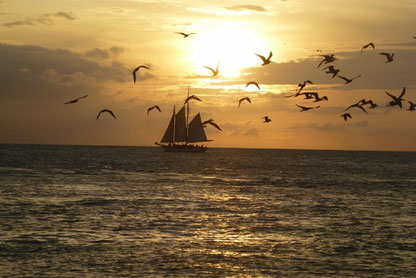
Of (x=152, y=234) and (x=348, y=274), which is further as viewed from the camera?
(x=152, y=234)

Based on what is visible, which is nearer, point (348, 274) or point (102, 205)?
point (348, 274)

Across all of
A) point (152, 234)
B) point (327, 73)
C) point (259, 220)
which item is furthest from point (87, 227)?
point (327, 73)

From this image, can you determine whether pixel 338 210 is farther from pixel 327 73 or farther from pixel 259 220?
pixel 327 73

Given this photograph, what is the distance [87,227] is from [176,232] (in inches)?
229

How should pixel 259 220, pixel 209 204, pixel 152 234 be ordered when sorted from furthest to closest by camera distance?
pixel 209 204 < pixel 259 220 < pixel 152 234

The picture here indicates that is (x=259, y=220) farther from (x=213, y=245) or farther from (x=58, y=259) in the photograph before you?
(x=58, y=259)

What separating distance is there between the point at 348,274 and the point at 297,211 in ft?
83.4

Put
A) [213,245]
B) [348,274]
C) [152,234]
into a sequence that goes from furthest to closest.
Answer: [152,234] < [213,245] < [348,274]

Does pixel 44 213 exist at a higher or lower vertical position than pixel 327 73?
lower

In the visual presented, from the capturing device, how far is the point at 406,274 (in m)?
29.1

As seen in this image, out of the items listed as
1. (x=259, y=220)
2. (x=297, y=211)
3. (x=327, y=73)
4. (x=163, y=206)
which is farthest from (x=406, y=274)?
(x=163, y=206)

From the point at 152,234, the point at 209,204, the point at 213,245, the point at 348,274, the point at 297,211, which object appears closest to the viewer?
the point at 348,274

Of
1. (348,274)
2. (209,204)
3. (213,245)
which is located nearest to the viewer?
(348,274)

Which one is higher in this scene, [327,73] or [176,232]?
[327,73]
